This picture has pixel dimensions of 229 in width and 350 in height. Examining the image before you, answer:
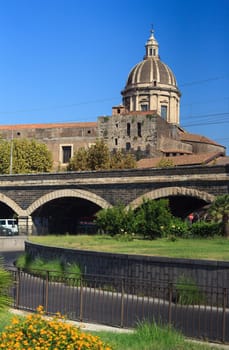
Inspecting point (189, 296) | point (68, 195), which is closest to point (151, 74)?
point (68, 195)

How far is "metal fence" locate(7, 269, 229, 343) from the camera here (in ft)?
38.2

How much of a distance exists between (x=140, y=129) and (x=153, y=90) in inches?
653

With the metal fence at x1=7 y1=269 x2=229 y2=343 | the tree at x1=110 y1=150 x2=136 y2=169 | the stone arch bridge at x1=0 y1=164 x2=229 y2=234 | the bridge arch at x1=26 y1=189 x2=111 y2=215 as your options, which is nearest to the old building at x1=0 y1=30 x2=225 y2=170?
the tree at x1=110 y1=150 x2=136 y2=169

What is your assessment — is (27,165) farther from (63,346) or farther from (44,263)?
(63,346)

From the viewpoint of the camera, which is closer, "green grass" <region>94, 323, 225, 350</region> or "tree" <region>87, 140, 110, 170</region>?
"green grass" <region>94, 323, 225, 350</region>

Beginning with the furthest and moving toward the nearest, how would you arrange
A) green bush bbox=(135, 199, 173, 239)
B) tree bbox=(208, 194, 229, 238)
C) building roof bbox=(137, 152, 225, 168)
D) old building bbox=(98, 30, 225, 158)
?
old building bbox=(98, 30, 225, 158) < building roof bbox=(137, 152, 225, 168) < tree bbox=(208, 194, 229, 238) < green bush bbox=(135, 199, 173, 239)

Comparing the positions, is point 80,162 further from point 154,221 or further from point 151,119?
point 154,221

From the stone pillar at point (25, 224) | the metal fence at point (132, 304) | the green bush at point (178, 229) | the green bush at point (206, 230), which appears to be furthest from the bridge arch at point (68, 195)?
the metal fence at point (132, 304)

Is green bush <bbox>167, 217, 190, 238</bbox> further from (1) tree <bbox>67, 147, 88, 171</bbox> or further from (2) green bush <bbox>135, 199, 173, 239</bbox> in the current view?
(1) tree <bbox>67, 147, 88, 171</bbox>

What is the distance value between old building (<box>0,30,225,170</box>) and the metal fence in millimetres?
62257

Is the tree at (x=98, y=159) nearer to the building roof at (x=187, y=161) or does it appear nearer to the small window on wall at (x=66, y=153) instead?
the building roof at (x=187, y=161)

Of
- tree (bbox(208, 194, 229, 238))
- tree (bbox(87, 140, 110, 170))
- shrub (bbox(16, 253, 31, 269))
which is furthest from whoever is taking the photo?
tree (bbox(87, 140, 110, 170))

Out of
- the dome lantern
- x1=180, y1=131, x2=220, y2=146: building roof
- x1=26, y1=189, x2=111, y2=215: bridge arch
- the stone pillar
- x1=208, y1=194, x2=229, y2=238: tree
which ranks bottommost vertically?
the stone pillar

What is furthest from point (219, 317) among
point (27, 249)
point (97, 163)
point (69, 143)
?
point (69, 143)
